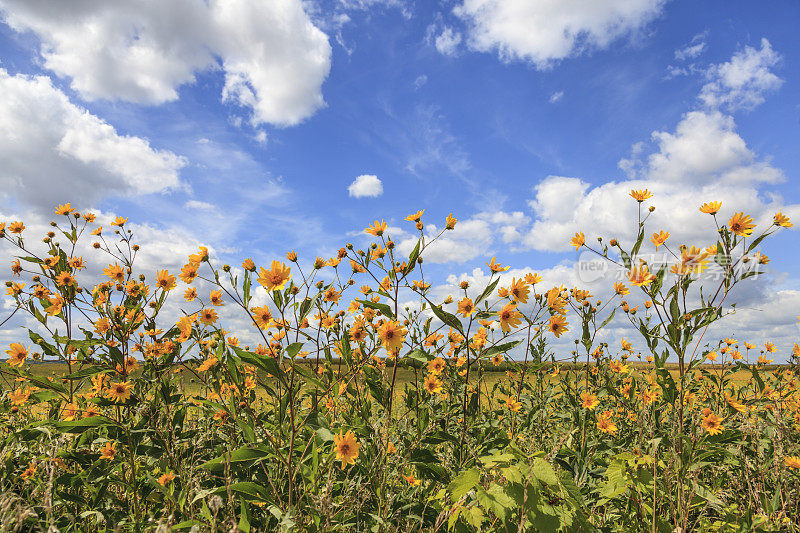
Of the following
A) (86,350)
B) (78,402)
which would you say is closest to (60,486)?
(78,402)

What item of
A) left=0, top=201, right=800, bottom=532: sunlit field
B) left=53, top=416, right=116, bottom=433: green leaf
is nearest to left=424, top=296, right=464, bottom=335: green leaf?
left=0, top=201, right=800, bottom=532: sunlit field

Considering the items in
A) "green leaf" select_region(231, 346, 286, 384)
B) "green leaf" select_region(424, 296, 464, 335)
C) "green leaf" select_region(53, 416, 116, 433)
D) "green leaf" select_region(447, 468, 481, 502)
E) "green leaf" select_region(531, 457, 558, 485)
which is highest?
"green leaf" select_region(424, 296, 464, 335)

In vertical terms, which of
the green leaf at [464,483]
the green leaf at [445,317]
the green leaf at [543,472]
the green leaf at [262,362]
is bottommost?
the green leaf at [464,483]

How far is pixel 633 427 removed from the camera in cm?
320

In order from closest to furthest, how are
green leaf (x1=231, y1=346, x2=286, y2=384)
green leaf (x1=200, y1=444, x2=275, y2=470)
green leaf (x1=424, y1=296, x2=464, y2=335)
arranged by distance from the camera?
green leaf (x1=231, y1=346, x2=286, y2=384) < green leaf (x1=200, y1=444, x2=275, y2=470) < green leaf (x1=424, y1=296, x2=464, y2=335)

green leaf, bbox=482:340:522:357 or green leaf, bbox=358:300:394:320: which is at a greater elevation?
green leaf, bbox=358:300:394:320

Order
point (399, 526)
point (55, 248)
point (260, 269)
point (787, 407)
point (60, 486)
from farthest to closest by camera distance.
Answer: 1. point (787, 407)
2. point (55, 248)
3. point (60, 486)
4. point (399, 526)
5. point (260, 269)

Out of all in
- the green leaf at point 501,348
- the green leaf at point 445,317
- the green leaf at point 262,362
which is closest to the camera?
the green leaf at point 262,362

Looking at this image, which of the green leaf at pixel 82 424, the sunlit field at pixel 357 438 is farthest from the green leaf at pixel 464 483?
the green leaf at pixel 82 424

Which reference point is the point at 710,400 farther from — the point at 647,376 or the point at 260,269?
the point at 260,269

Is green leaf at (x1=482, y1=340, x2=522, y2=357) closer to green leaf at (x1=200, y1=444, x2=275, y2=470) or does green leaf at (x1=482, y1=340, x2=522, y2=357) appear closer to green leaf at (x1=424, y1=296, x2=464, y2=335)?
green leaf at (x1=424, y1=296, x2=464, y2=335)

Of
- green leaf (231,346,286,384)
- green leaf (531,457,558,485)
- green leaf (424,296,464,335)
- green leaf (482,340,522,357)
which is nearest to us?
green leaf (531,457,558,485)

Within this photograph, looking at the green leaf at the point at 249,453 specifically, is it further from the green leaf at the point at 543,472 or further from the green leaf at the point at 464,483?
the green leaf at the point at 543,472

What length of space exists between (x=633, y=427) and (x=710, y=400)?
1511mm
